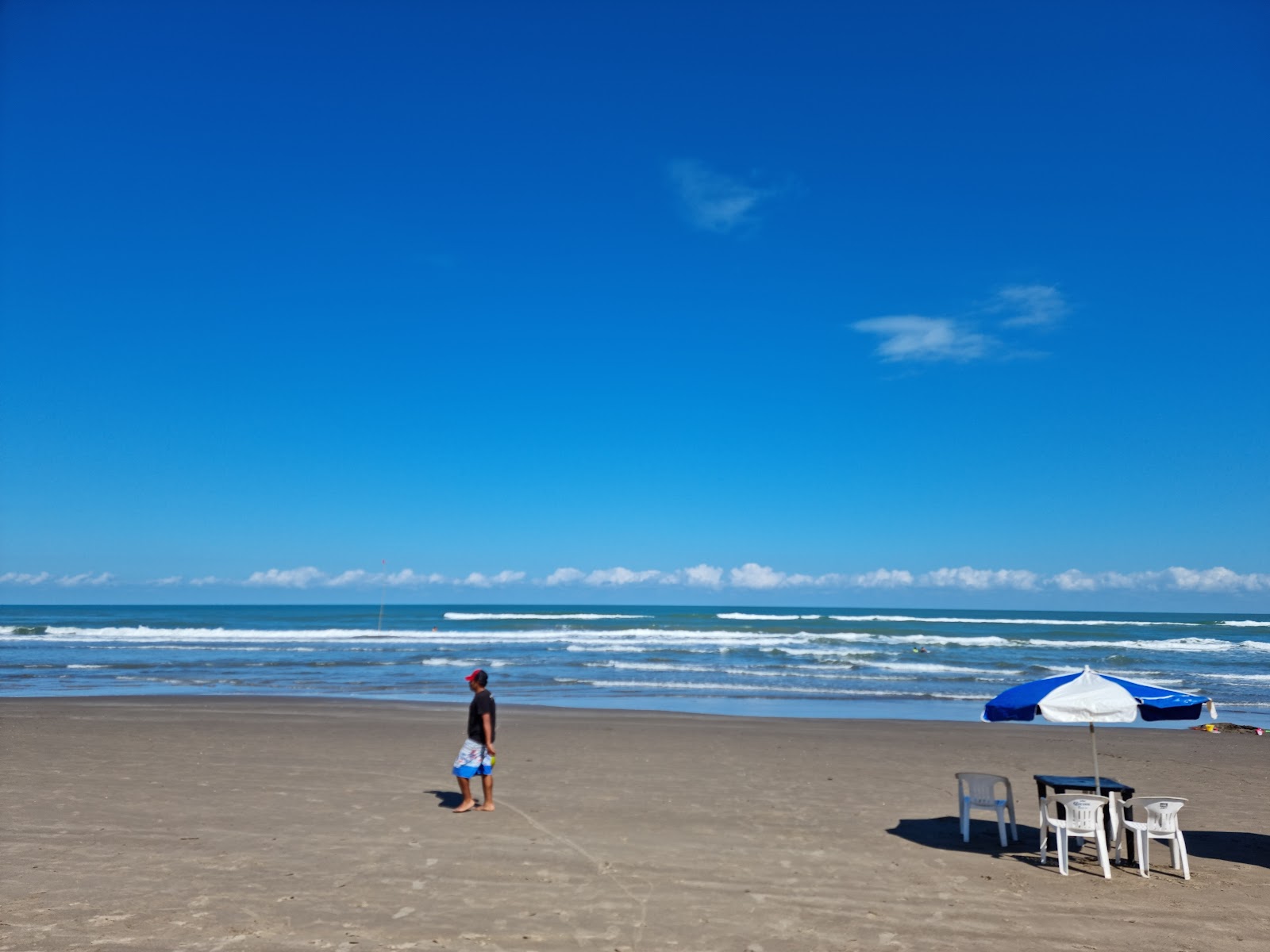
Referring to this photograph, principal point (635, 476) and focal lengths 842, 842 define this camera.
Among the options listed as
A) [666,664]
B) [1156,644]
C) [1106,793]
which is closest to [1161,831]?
[1106,793]

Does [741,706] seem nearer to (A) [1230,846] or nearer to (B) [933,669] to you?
(A) [1230,846]

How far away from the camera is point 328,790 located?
10539 millimetres

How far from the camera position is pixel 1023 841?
28.1ft

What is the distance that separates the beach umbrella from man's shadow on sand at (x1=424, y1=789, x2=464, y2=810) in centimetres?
614

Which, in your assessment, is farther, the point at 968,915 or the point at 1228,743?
the point at 1228,743

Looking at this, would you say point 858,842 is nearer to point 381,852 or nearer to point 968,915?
point 968,915

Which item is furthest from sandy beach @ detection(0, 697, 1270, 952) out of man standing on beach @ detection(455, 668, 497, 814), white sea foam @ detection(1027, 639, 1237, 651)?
white sea foam @ detection(1027, 639, 1237, 651)

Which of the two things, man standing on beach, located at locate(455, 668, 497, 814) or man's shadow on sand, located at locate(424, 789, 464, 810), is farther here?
man's shadow on sand, located at locate(424, 789, 464, 810)

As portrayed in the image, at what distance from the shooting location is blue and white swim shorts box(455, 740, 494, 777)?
30.9 feet

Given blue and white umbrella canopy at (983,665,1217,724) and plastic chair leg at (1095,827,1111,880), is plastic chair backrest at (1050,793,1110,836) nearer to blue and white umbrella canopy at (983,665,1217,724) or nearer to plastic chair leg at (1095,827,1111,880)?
plastic chair leg at (1095,827,1111,880)

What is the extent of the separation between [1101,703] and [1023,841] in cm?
212

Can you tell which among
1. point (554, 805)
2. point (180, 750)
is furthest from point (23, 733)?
point (554, 805)

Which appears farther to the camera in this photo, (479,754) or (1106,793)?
(479,754)

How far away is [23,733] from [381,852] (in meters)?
11.0
